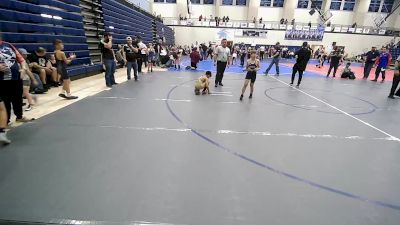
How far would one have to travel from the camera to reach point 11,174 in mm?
2760

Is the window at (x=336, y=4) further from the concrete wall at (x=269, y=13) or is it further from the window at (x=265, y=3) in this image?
the window at (x=265, y=3)

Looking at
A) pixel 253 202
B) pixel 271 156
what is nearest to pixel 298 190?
pixel 253 202

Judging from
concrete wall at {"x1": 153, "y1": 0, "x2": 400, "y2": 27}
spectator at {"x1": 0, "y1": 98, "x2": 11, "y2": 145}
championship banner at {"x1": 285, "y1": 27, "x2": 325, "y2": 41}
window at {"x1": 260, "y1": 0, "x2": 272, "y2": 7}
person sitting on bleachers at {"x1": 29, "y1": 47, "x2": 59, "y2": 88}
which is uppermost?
window at {"x1": 260, "y1": 0, "x2": 272, "y2": 7}

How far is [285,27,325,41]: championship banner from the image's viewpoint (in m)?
33.1

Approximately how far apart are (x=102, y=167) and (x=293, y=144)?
294 cm

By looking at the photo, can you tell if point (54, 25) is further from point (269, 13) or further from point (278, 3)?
point (278, 3)

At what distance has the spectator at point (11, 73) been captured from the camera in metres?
3.69

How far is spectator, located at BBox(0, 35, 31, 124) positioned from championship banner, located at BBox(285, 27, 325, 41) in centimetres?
3423

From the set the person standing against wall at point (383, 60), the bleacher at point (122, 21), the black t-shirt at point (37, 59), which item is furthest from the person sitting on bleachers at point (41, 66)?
the person standing against wall at point (383, 60)

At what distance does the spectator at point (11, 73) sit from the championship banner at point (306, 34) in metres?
34.2

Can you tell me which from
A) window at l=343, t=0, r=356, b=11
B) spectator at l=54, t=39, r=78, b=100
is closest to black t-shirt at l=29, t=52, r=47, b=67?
spectator at l=54, t=39, r=78, b=100

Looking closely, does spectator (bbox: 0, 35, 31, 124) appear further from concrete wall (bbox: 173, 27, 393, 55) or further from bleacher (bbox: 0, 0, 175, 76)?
concrete wall (bbox: 173, 27, 393, 55)

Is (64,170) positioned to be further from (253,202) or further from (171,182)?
(253,202)

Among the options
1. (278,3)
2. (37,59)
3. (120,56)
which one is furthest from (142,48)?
(278,3)
